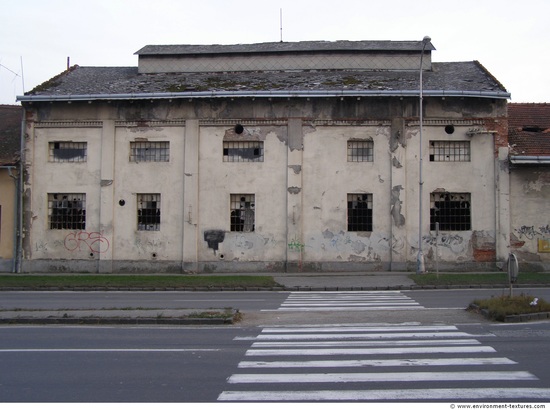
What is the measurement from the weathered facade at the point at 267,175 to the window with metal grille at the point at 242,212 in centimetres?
5

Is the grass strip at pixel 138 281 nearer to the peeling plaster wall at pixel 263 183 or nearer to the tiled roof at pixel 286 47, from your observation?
the peeling plaster wall at pixel 263 183

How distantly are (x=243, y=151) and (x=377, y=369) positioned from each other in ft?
65.0

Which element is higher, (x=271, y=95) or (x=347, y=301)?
(x=271, y=95)

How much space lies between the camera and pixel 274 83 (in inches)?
1093

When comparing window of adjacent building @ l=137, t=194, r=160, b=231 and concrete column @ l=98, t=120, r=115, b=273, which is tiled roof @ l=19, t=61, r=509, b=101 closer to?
concrete column @ l=98, t=120, r=115, b=273

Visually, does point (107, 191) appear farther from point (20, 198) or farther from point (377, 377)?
point (377, 377)

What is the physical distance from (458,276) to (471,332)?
12.4 metres

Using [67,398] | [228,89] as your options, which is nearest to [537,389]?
[67,398]

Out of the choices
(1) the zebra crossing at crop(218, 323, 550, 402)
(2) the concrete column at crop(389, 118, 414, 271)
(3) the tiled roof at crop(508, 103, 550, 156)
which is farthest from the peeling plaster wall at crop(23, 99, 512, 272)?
(1) the zebra crossing at crop(218, 323, 550, 402)

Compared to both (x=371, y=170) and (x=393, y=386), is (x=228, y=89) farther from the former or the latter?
Result: (x=393, y=386)

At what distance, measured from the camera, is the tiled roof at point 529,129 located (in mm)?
26272

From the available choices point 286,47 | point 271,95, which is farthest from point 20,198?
point 286,47

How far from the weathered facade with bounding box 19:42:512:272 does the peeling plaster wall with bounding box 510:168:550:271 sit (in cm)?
60

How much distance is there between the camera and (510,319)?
12.5 meters
